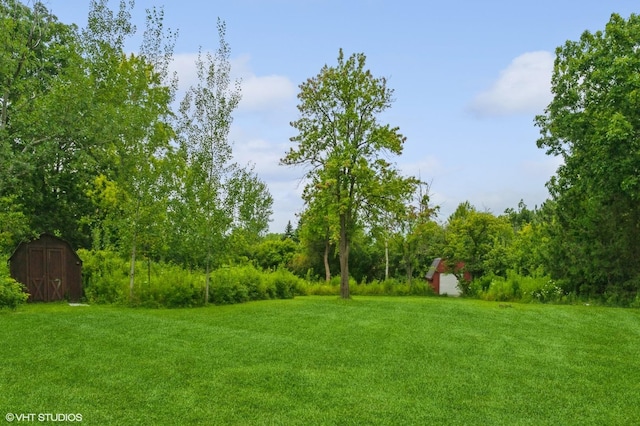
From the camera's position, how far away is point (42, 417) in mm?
4527

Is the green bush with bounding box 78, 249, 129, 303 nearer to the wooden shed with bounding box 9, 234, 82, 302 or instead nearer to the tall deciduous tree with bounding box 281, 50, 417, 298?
the wooden shed with bounding box 9, 234, 82, 302

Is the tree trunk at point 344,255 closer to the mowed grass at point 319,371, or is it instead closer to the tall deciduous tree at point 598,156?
the mowed grass at point 319,371

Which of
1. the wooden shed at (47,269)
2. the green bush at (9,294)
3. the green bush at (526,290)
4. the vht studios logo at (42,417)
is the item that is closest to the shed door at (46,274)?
the wooden shed at (47,269)

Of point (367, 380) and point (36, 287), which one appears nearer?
point (367, 380)

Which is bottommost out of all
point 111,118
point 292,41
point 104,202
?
point 104,202

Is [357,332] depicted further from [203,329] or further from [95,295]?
[95,295]

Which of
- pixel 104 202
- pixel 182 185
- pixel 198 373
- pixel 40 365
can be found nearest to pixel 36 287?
pixel 104 202

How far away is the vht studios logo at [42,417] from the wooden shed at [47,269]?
1417cm

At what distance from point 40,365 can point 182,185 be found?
9.45 meters

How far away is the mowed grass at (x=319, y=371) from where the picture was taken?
190 inches

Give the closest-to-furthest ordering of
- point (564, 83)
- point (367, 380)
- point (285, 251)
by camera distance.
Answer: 1. point (367, 380)
2. point (564, 83)
3. point (285, 251)

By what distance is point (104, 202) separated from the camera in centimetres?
1493

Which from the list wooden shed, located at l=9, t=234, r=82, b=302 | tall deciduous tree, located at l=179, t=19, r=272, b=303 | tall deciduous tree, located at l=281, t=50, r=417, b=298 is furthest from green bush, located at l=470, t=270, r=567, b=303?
wooden shed, located at l=9, t=234, r=82, b=302

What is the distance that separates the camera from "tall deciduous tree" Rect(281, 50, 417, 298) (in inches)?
696
